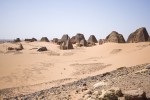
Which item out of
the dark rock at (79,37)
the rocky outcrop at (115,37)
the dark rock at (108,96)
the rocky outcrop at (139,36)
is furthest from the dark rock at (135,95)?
the dark rock at (79,37)

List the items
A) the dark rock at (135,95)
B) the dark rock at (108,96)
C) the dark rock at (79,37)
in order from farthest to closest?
the dark rock at (79,37), the dark rock at (108,96), the dark rock at (135,95)

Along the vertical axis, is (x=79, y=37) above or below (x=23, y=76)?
above

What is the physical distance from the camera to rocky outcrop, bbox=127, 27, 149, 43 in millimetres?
24781

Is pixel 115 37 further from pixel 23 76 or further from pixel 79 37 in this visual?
pixel 23 76

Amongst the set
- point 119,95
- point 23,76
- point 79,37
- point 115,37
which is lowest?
point 23,76

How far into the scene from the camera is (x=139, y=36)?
980 inches

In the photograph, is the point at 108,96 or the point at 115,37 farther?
the point at 115,37

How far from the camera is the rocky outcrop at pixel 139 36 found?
2478 centimetres

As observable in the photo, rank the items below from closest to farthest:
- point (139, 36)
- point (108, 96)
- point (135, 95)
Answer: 1. point (135, 95)
2. point (108, 96)
3. point (139, 36)

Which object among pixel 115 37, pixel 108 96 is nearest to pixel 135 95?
pixel 108 96

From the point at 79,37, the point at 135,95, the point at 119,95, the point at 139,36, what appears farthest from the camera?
the point at 79,37

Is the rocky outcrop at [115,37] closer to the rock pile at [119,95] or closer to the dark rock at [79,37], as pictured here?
the dark rock at [79,37]

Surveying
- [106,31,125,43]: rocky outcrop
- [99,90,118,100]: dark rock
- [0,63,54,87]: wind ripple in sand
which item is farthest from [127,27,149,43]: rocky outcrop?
[99,90,118,100]: dark rock

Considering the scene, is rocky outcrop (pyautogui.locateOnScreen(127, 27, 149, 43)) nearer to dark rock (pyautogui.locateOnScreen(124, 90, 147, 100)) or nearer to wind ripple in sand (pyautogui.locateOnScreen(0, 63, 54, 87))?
wind ripple in sand (pyautogui.locateOnScreen(0, 63, 54, 87))
